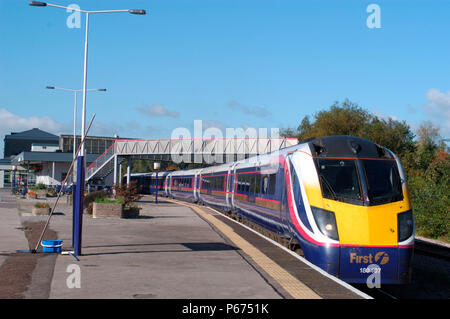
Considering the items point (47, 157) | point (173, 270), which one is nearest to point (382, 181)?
point (173, 270)

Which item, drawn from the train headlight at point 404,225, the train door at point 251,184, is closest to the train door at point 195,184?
the train door at point 251,184

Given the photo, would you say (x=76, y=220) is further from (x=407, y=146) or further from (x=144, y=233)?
(x=407, y=146)

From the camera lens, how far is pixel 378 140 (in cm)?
5997

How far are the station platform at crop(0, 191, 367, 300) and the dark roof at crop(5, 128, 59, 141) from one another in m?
119

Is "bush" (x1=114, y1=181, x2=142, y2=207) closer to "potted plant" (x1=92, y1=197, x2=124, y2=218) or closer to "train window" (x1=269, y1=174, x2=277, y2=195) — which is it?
"potted plant" (x1=92, y1=197, x2=124, y2=218)

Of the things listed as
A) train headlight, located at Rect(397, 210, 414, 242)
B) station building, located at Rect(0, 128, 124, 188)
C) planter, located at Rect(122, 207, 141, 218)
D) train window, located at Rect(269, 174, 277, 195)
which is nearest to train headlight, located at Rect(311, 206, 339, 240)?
train headlight, located at Rect(397, 210, 414, 242)

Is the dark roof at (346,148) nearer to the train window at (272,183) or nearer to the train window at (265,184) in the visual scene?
the train window at (272,183)

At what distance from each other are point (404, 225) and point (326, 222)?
1588 mm

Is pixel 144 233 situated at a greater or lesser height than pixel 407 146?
lesser

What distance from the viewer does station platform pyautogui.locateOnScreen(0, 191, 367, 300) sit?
8719 millimetres

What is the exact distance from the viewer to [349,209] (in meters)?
11.4

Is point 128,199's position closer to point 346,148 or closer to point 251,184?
point 251,184
